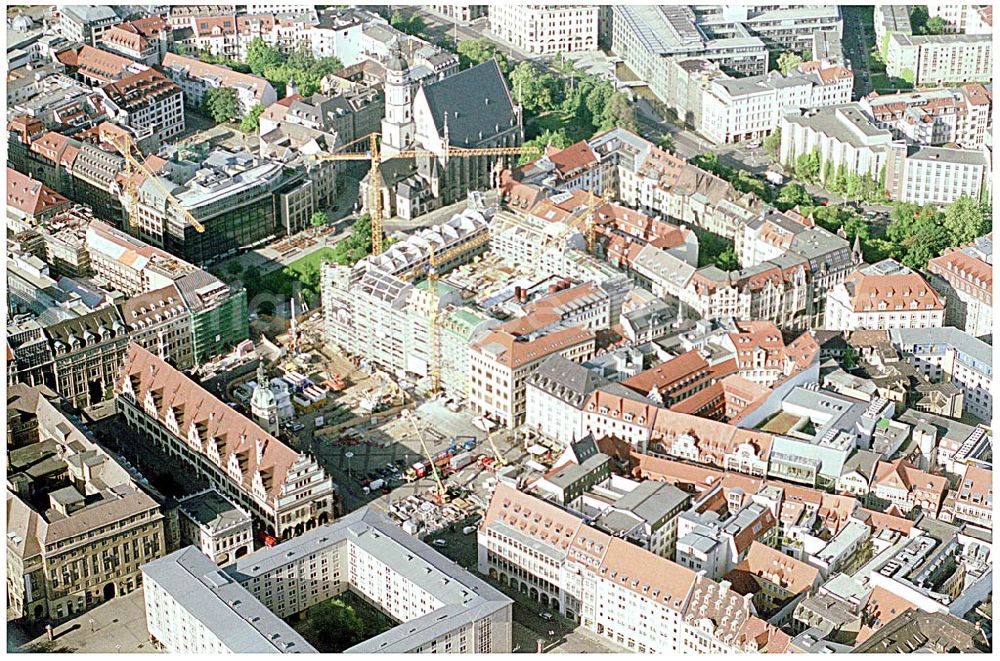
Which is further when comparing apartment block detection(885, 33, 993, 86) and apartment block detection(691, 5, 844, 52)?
apartment block detection(691, 5, 844, 52)

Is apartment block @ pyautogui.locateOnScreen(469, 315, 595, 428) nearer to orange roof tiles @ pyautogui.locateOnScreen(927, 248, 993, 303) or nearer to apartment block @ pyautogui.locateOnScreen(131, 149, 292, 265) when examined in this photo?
orange roof tiles @ pyautogui.locateOnScreen(927, 248, 993, 303)

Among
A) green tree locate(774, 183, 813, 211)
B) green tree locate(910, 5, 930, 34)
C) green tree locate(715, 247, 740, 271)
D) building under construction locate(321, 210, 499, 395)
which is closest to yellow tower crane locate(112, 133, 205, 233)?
building under construction locate(321, 210, 499, 395)

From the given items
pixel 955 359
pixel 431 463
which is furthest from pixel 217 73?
pixel 955 359

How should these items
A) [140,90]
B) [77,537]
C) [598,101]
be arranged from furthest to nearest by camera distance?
[598,101]
[140,90]
[77,537]

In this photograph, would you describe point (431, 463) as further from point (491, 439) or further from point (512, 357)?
point (512, 357)

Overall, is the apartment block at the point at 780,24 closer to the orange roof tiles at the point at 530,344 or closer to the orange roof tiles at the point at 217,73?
the orange roof tiles at the point at 217,73

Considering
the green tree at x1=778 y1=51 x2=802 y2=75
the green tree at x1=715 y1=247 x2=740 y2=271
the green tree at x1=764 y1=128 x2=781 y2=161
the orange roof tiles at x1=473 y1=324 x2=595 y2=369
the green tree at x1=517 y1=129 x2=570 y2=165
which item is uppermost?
the green tree at x1=778 y1=51 x2=802 y2=75
